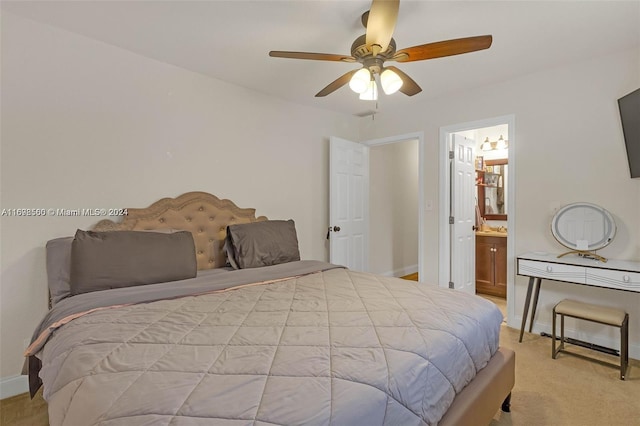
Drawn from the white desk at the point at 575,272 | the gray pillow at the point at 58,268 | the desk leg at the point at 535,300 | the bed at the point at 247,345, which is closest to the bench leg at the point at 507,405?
the bed at the point at 247,345

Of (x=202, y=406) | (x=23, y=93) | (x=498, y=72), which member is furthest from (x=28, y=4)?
(x=498, y=72)

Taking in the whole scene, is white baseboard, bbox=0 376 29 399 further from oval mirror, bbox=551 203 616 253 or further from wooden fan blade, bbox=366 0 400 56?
oval mirror, bbox=551 203 616 253

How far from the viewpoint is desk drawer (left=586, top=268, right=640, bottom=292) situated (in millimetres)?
2303

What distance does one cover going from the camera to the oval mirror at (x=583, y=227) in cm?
269

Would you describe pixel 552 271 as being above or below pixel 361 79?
below

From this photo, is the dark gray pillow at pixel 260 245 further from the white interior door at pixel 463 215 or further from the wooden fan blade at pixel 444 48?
the white interior door at pixel 463 215

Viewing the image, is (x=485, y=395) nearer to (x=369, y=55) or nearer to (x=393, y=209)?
(x=369, y=55)

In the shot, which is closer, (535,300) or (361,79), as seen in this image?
(361,79)

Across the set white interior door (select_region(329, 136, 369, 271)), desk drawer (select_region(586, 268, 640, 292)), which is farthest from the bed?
white interior door (select_region(329, 136, 369, 271))

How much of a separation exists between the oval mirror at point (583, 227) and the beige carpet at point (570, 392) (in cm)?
90

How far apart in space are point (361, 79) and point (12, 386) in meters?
3.04

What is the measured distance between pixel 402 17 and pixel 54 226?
2.77 m

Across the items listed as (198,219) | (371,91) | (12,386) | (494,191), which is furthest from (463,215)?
(12,386)

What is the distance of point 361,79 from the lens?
2.10 metres
